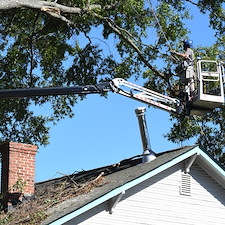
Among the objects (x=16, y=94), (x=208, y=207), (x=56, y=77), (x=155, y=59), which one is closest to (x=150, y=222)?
(x=208, y=207)

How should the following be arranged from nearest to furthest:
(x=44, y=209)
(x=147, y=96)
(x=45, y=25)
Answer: (x=44, y=209)
(x=147, y=96)
(x=45, y=25)

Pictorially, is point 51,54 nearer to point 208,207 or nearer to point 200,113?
point 200,113

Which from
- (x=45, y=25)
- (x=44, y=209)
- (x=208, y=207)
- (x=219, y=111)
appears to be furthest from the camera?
(x=219, y=111)

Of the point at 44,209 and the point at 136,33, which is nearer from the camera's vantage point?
the point at 44,209

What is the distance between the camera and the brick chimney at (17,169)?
18.7 m

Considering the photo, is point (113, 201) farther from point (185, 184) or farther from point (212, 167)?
point (212, 167)

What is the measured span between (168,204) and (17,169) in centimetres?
439

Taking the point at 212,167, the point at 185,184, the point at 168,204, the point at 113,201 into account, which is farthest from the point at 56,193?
the point at 212,167

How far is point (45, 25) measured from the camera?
27406 millimetres

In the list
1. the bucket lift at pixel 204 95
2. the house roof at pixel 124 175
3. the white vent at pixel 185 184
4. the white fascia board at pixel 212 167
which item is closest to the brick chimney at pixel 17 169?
the house roof at pixel 124 175

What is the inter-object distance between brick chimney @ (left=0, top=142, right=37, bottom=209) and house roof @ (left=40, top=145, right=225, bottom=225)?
1.39 metres

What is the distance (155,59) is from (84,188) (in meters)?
11.3

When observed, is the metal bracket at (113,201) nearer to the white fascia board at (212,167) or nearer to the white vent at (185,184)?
the white vent at (185,184)

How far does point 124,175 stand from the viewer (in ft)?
58.4
